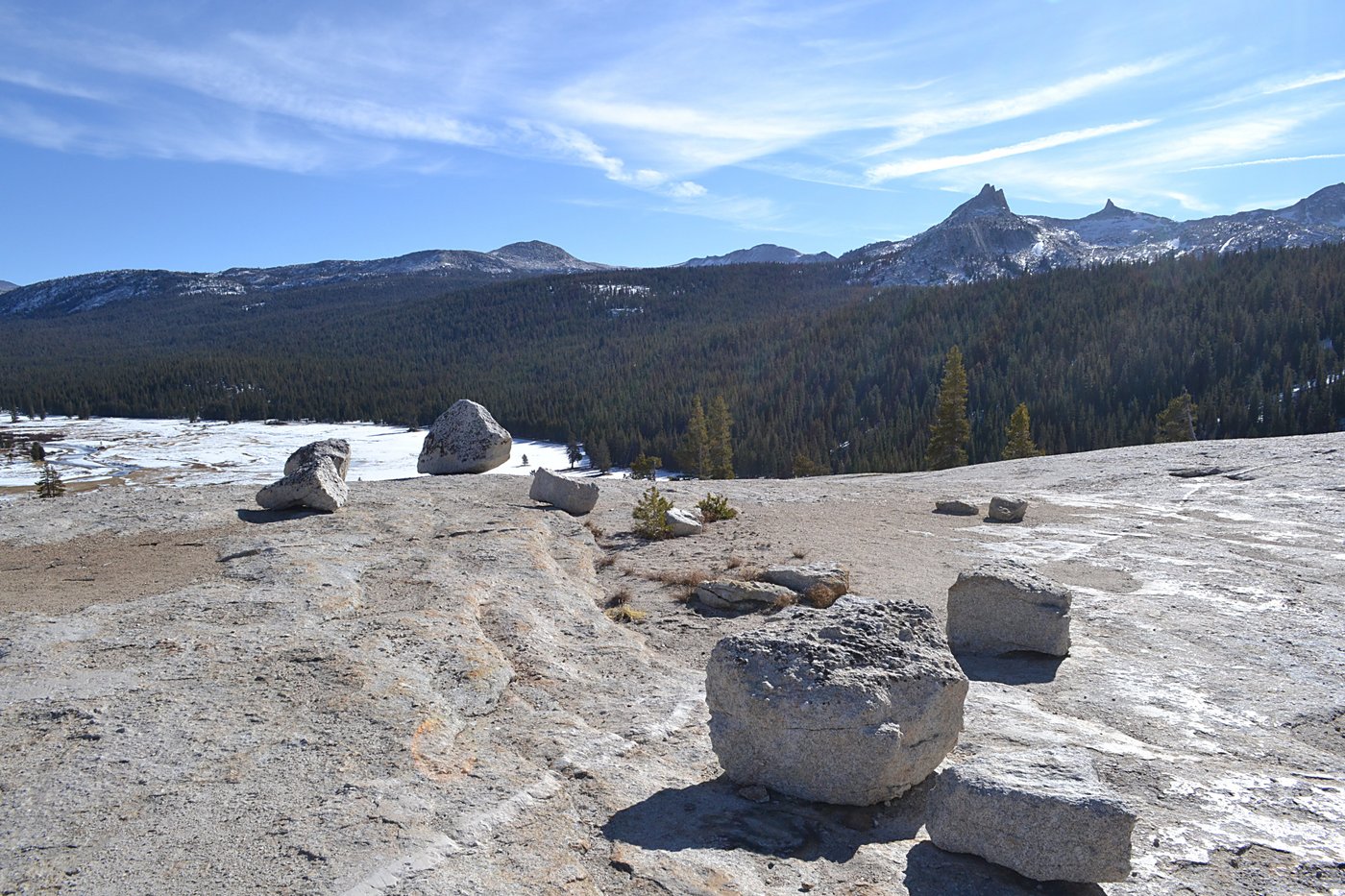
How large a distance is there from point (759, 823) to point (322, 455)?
13.0 meters

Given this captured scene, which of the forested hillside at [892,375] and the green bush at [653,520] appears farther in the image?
the forested hillside at [892,375]

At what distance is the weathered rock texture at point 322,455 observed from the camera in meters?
15.6

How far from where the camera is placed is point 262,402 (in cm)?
14538

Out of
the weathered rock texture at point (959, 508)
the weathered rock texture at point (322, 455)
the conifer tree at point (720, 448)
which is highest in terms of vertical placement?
the weathered rock texture at point (322, 455)

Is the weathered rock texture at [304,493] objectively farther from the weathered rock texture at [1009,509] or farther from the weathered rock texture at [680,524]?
the weathered rock texture at [1009,509]

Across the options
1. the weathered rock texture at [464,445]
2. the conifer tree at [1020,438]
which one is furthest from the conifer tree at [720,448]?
the weathered rock texture at [464,445]

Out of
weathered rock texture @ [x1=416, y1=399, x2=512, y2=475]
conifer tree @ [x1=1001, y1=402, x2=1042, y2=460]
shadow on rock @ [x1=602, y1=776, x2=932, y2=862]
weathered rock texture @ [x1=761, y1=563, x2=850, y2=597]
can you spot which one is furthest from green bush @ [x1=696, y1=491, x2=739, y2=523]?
conifer tree @ [x1=1001, y1=402, x2=1042, y2=460]

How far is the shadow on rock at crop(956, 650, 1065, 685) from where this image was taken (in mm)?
8852

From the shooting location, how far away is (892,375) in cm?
12144

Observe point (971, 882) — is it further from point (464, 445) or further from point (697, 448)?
point (697, 448)

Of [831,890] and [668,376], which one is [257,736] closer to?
[831,890]

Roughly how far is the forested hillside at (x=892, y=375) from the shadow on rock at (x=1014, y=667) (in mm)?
59785

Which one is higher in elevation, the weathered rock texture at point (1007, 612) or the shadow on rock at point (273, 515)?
the shadow on rock at point (273, 515)

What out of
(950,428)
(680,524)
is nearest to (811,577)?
(680,524)
